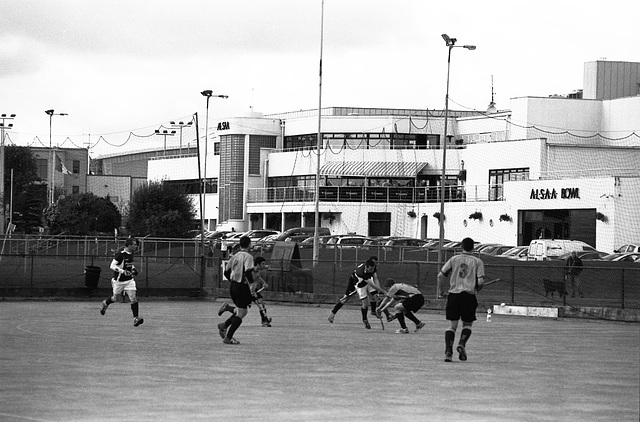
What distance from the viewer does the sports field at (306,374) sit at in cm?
1240

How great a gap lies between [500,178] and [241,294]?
63870 millimetres

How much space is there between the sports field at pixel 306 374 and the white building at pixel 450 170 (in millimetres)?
46671

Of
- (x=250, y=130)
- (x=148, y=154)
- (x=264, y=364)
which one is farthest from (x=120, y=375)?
(x=148, y=154)

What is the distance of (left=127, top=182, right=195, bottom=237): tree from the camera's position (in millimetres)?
82312

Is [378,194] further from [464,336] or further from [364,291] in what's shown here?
[464,336]

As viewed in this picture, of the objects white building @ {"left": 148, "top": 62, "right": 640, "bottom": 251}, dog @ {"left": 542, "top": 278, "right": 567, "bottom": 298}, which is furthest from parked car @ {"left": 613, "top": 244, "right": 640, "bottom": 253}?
dog @ {"left": 542, "top": 278, "right": 567, "bottom": 298}

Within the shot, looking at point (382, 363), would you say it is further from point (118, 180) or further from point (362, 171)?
point (118, 180)

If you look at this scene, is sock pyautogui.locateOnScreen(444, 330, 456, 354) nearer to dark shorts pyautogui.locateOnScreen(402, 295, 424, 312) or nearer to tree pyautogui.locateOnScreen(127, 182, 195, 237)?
dark shorts pyautogui.locateOnScreen(402, 295, 424, 312)

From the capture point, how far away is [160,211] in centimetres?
8338

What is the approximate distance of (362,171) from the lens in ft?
310

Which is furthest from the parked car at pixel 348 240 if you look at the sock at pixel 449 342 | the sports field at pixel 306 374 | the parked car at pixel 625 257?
the sock at pixel 449 342

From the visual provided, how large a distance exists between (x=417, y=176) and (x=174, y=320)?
65575mm

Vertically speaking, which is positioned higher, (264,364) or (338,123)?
(338,123)

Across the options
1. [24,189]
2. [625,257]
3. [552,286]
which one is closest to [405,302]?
[552,286]
